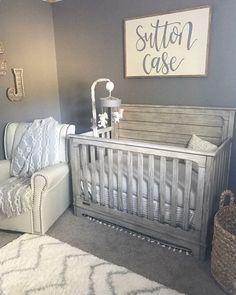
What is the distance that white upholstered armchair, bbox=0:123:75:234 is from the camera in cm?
223

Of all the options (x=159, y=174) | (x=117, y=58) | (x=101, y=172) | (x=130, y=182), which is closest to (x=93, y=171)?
(x=101, y=172)

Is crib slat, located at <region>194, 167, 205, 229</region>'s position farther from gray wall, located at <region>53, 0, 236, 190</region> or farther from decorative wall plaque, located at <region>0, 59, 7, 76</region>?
decorative wall plaque, located at <region>0, 59, 7, 76</region>

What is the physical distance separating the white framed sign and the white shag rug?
1.85m

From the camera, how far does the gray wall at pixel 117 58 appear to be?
7.55ft

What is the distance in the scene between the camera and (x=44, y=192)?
88.0 inches

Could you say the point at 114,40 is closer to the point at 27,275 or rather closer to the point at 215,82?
the point at 215,82

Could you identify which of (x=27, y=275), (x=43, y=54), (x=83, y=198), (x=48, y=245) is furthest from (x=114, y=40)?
(x=27, y=275)

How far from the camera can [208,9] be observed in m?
2.26

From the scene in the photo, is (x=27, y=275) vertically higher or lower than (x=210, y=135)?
lower

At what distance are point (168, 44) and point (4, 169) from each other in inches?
80.6

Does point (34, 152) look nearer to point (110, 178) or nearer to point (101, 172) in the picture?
point (101, 172)

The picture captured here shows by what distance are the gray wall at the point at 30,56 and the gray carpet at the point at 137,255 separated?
1.20 metres

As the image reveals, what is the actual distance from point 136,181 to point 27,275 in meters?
1.07

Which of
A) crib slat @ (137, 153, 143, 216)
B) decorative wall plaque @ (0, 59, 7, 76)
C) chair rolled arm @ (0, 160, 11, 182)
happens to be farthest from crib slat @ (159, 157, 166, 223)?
decorative wall plaque @ (0, 59, 7, 76)
